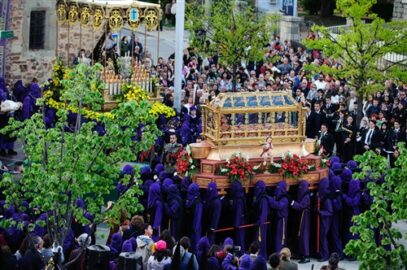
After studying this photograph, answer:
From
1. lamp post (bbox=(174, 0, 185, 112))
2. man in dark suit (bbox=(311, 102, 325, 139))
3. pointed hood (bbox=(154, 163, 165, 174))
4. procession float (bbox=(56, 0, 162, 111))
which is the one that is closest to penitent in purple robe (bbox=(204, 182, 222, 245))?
pointed hood (bbox=(154, 163, 165, 174))

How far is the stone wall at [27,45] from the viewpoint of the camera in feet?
120

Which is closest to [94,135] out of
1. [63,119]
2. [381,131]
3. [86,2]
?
[63,119]

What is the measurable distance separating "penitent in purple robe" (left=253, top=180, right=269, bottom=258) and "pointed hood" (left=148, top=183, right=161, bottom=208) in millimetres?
1811

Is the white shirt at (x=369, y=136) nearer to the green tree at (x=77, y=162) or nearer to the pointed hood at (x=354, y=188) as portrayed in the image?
the pointed hood at (x=354, y=188)

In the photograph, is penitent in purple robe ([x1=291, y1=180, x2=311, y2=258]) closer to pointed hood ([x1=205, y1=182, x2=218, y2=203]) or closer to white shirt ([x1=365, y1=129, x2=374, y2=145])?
pointed hood ([x1=205, y1=182, x2=218, y2=203])

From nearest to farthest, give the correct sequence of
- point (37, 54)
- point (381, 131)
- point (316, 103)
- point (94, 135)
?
point (94, 135), point (381, 131), point (316, 103), point (37, 54)

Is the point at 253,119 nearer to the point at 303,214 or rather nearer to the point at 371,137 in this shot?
the point at 303,214

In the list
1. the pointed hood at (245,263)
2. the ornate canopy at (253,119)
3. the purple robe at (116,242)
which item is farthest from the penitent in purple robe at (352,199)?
the purple robe at (116,242)

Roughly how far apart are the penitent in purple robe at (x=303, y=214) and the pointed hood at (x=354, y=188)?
81 centimetres

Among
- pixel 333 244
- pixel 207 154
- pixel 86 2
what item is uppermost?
pixel 86 2

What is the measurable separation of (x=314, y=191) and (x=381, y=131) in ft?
18.2

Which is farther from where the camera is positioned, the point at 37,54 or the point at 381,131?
the point at 37,54

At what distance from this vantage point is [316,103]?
108 ft

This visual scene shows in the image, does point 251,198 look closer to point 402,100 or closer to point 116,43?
point 402,100
